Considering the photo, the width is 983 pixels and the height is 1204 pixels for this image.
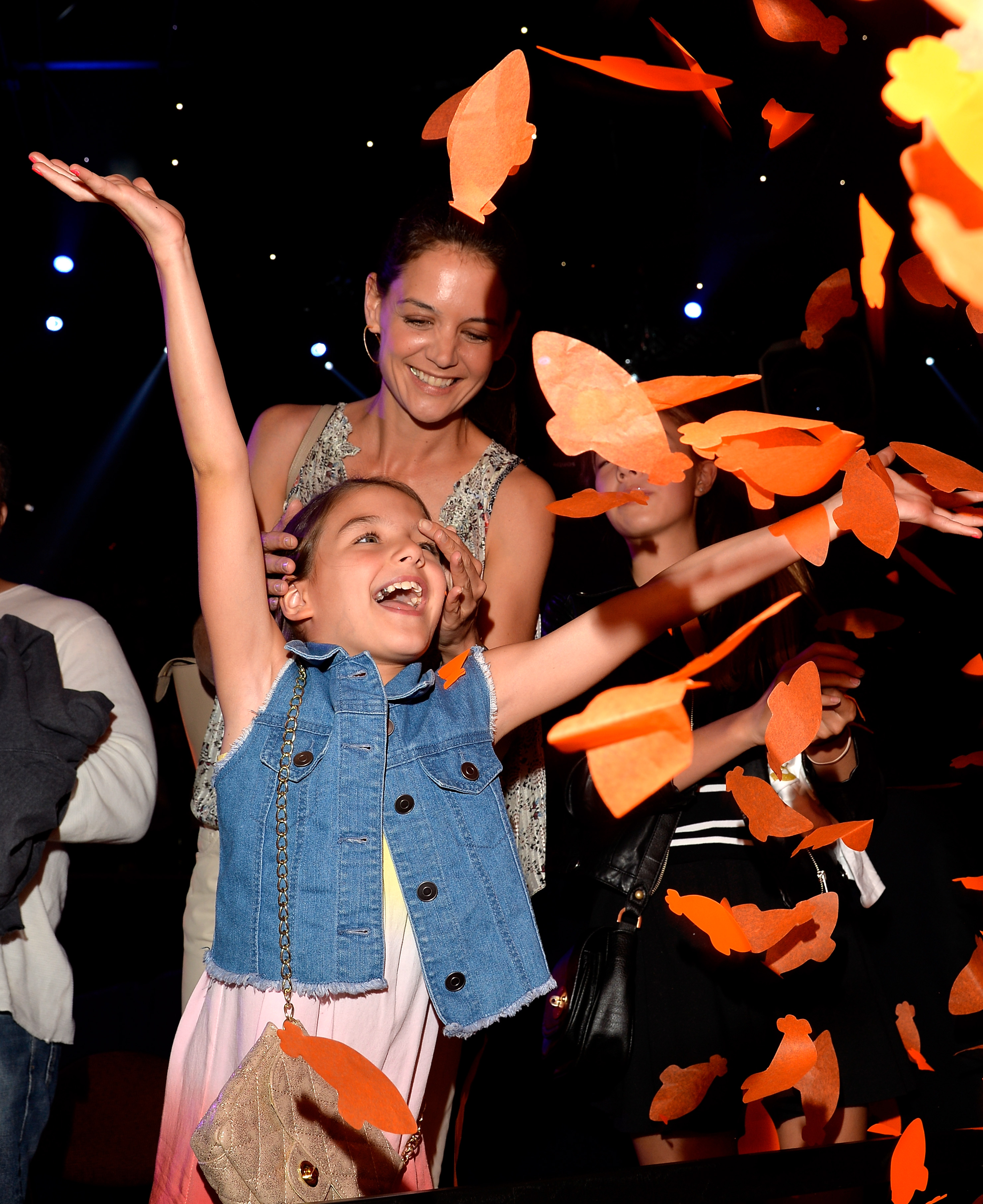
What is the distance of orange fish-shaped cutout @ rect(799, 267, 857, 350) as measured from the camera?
1.39 metres

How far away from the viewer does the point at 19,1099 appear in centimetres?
144

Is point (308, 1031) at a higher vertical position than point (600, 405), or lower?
lower

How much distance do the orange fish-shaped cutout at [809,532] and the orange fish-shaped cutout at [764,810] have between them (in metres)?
0.44

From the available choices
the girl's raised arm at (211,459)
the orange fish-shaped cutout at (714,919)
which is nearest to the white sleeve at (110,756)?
the girl's raised arm at (211,459)

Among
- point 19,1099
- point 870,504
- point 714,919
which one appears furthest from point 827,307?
point 19,1099

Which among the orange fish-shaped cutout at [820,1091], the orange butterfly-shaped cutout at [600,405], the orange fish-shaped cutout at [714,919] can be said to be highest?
the orange butterfly-shaped cutout at [600,405]

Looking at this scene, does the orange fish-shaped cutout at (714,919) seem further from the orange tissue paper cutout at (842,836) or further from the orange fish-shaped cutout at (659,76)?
the orange fish-shaped cutout at (659,76)

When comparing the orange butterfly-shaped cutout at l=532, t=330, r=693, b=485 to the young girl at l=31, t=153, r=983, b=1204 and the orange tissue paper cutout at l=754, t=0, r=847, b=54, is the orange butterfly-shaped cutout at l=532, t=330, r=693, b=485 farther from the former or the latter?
the orange tissue paper cutout at l=754, t=0, r=847, b=54

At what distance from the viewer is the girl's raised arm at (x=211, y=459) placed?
3.64 ft

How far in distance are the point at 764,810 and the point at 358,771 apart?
1.77ft

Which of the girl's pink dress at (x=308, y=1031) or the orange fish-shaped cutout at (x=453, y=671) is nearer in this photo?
the girl's pink dress at (x=308, y=1031)

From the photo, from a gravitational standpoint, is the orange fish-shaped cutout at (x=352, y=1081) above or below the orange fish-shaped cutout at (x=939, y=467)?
below

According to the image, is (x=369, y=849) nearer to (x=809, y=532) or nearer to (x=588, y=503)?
(x=588, y=503)

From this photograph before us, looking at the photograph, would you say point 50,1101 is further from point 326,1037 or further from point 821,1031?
point 821,1031
